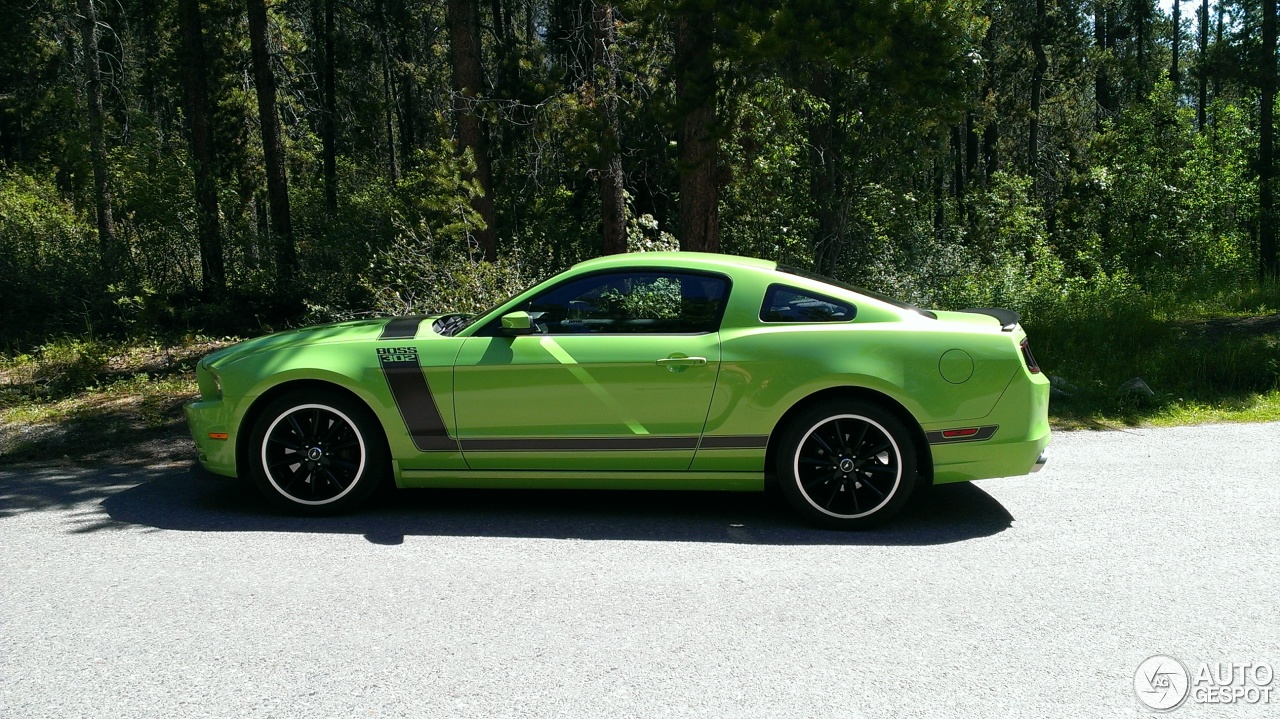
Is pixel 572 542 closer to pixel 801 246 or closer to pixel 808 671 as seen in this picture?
pixel 808 671

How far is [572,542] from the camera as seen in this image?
5223 mm

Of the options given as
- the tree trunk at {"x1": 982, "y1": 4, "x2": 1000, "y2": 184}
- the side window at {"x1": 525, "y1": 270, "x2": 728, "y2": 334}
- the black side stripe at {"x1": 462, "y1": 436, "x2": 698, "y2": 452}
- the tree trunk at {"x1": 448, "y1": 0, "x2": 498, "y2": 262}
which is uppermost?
the tree trunk at {"x1": 982, "y1": 4, "x2": 1000, "y2": 184}

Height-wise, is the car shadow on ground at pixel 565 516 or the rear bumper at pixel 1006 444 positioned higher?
the rear bumper at pixel 1006 444

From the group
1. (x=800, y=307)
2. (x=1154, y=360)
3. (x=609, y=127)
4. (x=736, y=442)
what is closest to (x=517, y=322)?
(x=736, y=442)

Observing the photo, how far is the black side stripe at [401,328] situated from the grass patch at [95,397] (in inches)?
107

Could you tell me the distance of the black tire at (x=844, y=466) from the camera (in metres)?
5.39

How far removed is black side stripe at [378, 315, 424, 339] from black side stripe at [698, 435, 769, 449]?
73.2 inches

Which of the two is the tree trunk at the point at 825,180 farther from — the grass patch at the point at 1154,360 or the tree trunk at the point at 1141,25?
the tree trunk at the point at 1141,25

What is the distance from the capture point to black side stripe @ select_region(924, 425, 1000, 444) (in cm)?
540

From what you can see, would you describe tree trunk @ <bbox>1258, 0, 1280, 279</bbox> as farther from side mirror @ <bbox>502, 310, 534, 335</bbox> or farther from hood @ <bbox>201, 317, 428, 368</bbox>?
hood @ <bbox>201, 317, 428, 368</bbox>

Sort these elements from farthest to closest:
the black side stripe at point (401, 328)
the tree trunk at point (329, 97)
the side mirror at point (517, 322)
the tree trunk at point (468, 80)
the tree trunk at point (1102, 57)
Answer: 1. the tree trunk at point (1102, 57)
2. the tree trunk at point (329, 97)
3. the tree trunk at point (468, 80)
4. the black side stripe at point (401, 328)
5. the side mirror at point (517, 322)

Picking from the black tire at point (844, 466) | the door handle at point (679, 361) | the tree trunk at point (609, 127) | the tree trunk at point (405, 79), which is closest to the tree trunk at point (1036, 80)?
the tree trunk at point (405, 79)

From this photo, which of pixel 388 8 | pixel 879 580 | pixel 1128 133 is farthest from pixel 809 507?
pixel 1128 133

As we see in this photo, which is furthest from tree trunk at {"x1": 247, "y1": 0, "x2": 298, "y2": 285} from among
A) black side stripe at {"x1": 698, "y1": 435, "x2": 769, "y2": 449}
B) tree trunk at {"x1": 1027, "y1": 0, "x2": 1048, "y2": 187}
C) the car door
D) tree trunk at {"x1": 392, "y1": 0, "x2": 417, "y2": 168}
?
tree trunk at {"x1": 1027, "y1": 0, "x2": 1048, "y2": 187}
